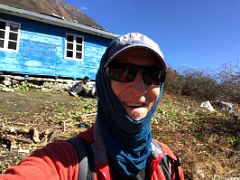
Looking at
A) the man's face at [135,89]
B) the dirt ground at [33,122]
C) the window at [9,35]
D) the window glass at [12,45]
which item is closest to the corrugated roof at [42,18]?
the window at [9,35]

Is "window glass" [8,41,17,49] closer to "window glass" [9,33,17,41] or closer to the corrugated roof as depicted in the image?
"window glass" [9,33,17,41]

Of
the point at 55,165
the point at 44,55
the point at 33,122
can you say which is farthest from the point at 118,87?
the point at 44,55

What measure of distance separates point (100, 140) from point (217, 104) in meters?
16.6

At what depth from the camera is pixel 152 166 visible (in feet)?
5.72

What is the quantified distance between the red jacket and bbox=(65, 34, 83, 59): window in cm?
1566

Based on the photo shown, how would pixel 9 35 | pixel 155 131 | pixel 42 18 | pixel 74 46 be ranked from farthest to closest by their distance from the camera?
1. pixel 74 46
2. pixel 42 18
3. pixel 9 35
4. pixel 155 131

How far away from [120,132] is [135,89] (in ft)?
0.85

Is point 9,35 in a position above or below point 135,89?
above

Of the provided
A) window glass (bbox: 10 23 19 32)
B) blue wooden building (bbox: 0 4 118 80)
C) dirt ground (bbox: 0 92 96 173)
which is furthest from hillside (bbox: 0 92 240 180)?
window glass (bbox: 10 23 19 32)

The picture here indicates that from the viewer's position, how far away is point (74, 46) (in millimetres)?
17062

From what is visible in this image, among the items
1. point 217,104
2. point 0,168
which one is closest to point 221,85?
point 217,104

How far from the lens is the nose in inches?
67.9

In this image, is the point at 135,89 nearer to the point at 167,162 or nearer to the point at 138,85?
the point at 138,85

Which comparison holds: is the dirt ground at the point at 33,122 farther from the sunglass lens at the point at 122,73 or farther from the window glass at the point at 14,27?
the sunglass lens at the point at 122,73
